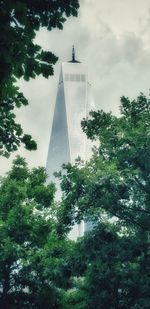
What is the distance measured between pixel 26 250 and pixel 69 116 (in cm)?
10710

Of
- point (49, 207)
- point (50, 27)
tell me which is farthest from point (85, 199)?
point (50, 27)

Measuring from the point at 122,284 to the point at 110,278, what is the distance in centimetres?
65

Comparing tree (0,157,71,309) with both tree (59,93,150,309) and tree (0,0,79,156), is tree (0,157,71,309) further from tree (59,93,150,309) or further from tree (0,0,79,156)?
tree (0,0,79,156)

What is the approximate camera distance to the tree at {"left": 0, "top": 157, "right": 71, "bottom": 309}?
16703 mm

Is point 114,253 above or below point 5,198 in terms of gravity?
below

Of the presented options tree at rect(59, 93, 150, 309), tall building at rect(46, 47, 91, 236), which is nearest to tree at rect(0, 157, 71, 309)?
tree at rect(59, 93, 150, 309)

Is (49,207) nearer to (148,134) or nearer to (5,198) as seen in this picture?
(5,198)

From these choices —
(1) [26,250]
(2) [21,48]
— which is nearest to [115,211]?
(1) [26,250]

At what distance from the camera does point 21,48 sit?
4.63 meters

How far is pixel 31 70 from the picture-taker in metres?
4.98

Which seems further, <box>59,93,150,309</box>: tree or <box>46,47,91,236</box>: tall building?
<box>46,47,91,236</box>: tall building

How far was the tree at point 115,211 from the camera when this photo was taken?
14289 millimetres

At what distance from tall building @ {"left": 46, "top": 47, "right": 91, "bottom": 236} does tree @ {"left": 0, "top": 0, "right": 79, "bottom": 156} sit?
110 meters

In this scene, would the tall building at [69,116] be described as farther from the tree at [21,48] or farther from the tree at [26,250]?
the tree at [21,48]
